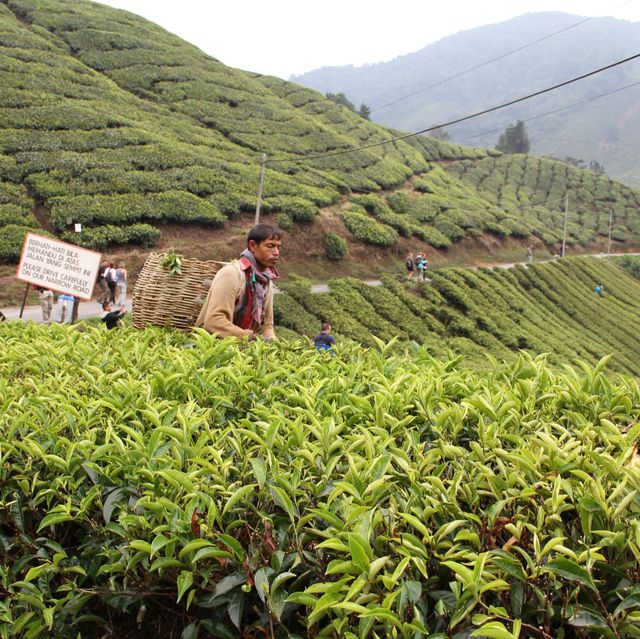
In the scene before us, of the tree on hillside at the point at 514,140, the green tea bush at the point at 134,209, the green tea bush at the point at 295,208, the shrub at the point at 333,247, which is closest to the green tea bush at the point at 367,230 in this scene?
the shrub at the point at 333,247

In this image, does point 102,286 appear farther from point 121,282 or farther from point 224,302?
point 224,302

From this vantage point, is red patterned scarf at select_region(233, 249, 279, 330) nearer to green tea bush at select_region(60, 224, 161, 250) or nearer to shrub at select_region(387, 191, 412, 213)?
green tea bush at select_region(60, 224, 161, 250)

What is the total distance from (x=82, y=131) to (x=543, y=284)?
76.1ft

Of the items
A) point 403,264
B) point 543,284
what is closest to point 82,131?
point 403,264

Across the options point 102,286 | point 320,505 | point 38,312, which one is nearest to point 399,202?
point 102,286

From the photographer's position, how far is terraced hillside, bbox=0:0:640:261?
2288 centimetres

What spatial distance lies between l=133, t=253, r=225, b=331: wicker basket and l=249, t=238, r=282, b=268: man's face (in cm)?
42

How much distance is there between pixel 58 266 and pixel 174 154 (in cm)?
2129

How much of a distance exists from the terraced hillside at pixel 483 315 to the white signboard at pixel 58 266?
8.92 metres

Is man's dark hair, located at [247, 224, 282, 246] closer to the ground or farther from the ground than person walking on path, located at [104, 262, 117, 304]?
farther from the ground

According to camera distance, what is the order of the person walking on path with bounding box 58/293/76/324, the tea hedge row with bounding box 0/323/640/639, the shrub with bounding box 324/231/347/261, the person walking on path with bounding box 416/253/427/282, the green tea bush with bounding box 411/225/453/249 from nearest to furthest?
the tea hedge row with bounding box 0/323/640/639
the person walking on path with bounding box 58/293/76/324
the person walking on path with bounding box 416/253/427/282
the shrub with bounding box 324/231/347/261
the green tea bush with bounding box 411/225/453/249

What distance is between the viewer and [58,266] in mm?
8203

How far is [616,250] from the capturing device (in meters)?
54.1

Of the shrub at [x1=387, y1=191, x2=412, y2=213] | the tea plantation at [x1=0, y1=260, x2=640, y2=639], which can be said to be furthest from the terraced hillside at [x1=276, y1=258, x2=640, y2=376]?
the tea plantation at [x1=0, y1=260, x2=640, y2=639]
